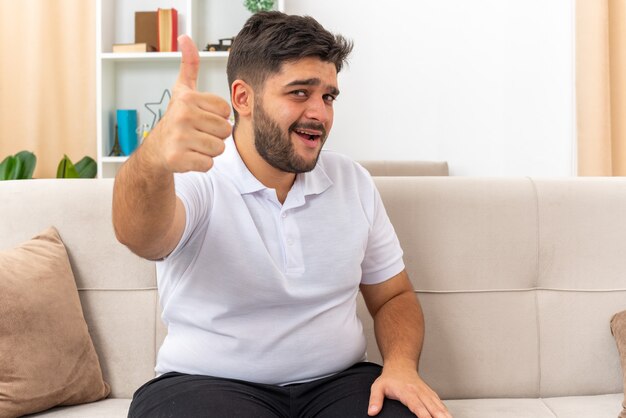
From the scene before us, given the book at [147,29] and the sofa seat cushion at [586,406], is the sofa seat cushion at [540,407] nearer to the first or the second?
the sofa seat cushion at [586,406]

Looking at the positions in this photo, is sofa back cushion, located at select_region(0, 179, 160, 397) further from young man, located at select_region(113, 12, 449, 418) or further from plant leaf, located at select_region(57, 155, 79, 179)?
plant leaf, located at select_region(57, 155, 79, 179)

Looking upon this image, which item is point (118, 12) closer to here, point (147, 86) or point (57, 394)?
point (147, 86)

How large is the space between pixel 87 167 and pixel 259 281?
2.41 m

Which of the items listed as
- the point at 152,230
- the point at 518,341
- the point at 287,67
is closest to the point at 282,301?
the point at 152,230

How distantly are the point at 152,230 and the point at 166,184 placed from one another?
0.10 meters

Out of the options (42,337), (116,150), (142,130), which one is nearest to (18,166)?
(116,150)

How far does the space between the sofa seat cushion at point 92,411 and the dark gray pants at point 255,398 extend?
178 millimetres

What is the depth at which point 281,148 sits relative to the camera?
1.48 m

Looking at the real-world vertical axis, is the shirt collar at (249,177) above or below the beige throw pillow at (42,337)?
above

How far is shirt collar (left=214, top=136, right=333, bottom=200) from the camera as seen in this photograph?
1460 millimetres

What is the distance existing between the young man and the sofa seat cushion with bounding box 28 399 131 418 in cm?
17

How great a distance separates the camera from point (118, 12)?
3.73 metres

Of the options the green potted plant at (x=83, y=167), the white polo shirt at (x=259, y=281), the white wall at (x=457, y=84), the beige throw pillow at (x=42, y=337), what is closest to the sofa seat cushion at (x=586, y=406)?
the white polo shirt at (x=259, y=281)

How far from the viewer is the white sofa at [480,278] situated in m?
1.68
